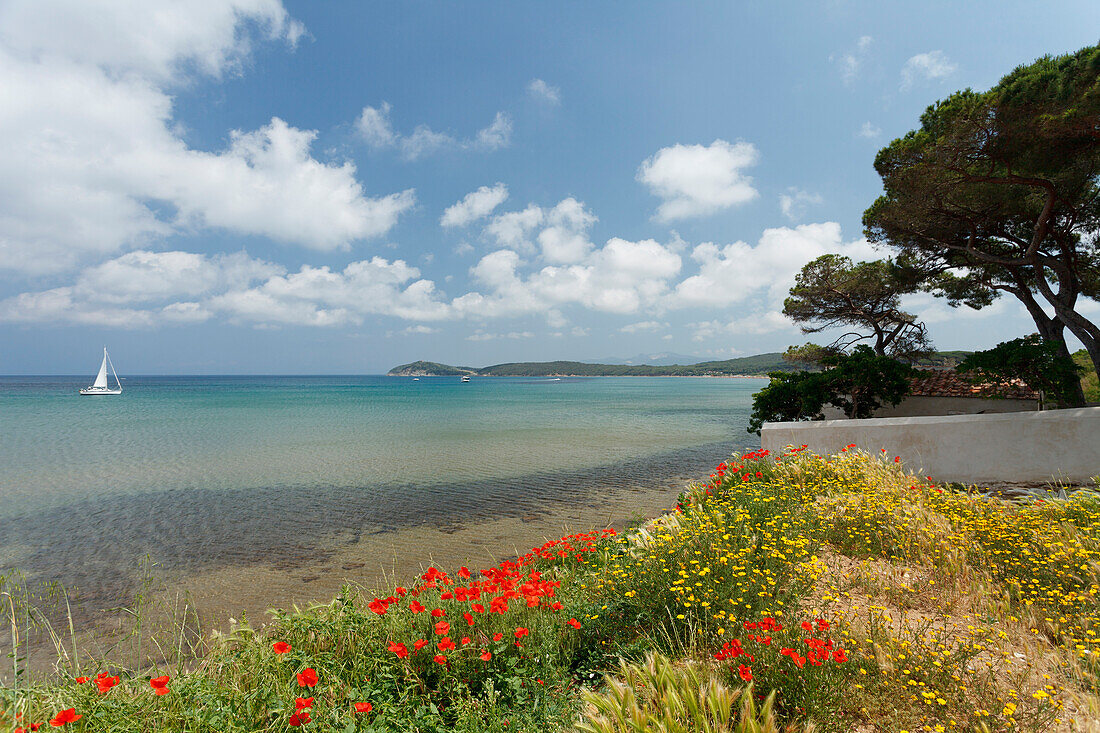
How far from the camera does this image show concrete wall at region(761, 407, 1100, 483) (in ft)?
29.5

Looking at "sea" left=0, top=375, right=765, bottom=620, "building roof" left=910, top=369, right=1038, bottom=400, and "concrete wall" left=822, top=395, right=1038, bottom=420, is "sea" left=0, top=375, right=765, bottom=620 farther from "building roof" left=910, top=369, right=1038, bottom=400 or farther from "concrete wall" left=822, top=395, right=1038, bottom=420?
"building roof" left=910, top=369, right=1038, bottom=400

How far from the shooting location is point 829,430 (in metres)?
11.6

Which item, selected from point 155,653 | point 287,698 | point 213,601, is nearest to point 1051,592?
point 287,698

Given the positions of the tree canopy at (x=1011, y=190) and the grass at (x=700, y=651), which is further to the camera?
the tree canopy at (x=1011, y=190)

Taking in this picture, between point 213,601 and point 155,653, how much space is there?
1.51 metres

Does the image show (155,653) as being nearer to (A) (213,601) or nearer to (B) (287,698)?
(A) (213,601)

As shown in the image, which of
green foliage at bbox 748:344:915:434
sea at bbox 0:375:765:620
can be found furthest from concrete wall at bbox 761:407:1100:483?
sea at bbox 0:375:765:620

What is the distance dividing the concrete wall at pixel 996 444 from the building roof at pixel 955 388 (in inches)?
192

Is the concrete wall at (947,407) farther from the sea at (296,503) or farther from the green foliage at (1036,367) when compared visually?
the sea at (296,503)

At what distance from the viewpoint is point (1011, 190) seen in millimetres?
12477

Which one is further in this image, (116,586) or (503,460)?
(503,460)

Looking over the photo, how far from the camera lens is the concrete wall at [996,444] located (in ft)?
29.5

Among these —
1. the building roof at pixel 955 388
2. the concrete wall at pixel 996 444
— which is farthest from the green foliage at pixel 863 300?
the concrete wall at pixel 996 444

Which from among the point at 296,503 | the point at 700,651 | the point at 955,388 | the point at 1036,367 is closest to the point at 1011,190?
the point at 1036,367
